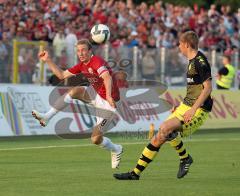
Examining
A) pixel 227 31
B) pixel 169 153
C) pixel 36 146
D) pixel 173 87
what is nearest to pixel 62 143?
pixel 36 146

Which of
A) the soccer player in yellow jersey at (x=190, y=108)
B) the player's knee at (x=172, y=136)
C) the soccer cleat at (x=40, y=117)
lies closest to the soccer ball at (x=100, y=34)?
the soccer cleat at (x=40, y=117)

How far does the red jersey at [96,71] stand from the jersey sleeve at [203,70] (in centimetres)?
237

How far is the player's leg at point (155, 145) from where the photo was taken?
12.1m

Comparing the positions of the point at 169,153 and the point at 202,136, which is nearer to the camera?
the point at 169,153

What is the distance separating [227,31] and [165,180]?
2317cm

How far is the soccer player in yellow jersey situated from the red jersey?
2.21 metres

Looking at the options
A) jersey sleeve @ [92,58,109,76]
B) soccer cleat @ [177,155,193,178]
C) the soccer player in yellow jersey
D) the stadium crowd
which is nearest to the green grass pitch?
soccer cleat @ [177,155,193,178]

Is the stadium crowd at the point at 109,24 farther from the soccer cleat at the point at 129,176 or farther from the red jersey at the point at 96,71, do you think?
the soccer cleat at the point at 129,176

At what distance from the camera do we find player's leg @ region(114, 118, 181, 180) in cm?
1211

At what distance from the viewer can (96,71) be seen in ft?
47.0

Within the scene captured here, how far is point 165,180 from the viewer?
1265cm

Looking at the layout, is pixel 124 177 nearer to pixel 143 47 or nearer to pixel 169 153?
pixel 169 153

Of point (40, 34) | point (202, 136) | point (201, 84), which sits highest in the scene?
point (201, 84)

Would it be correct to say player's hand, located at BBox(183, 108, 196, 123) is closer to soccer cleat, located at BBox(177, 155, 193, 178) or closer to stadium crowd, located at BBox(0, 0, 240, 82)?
soccer cleat, located at BBox(177, 155, 193, 178)
